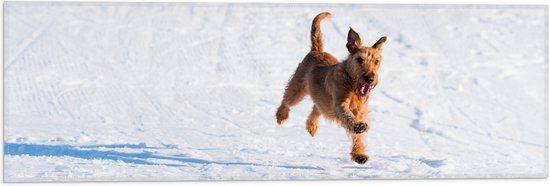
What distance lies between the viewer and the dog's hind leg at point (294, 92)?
301 inches

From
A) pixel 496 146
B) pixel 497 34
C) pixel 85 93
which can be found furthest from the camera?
pixel 497 34

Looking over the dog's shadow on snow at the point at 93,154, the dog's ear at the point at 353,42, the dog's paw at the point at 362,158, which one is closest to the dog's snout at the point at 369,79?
the dog's ear at the point at 353,42

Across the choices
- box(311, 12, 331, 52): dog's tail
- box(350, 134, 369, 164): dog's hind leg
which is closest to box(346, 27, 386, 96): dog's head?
box(350, 134, 369, 164): dog's hind leg

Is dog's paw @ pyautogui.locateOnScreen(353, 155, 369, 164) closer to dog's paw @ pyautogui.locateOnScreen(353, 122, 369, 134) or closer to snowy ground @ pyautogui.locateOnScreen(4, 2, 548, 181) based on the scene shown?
snowy ground @ pyautogui.locateOnScreen(4, 2, 548, 181)

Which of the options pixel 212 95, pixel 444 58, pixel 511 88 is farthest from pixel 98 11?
pixel 511 88

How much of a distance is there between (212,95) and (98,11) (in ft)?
14.5

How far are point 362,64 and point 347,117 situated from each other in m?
0.40

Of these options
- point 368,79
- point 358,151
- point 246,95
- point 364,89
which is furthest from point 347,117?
point 246,95

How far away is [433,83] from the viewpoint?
12094 mm

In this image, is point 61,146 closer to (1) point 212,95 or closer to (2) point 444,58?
(1) point 212,95

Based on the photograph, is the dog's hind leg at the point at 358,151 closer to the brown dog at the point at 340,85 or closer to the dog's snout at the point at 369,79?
the brown dog at the point at 340,85

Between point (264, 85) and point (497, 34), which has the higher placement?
point (497, 34)

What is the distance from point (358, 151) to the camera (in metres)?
6.71

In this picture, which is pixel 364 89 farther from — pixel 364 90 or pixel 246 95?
pixel 246 95
